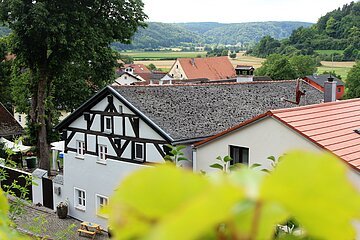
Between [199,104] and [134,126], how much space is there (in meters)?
2.57

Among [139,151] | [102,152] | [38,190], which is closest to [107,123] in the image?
[102,152]

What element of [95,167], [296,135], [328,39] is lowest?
[95,167]

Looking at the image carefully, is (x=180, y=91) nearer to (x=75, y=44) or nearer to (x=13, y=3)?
(x=75, y=44)

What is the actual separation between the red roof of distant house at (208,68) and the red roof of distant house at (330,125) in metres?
54.2

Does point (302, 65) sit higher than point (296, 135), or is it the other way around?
point (296, 135)

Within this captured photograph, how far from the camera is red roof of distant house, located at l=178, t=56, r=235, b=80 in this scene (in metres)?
67.4

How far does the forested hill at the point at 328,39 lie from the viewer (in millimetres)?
89688

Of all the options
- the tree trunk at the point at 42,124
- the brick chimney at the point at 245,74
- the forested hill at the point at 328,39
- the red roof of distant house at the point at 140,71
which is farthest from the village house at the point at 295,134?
the forested hill at the point at 328,39

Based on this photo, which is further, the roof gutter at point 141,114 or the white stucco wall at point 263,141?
the roof gutter at point 141,114

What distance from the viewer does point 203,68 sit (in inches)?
2707

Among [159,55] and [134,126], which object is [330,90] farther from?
[159,55]

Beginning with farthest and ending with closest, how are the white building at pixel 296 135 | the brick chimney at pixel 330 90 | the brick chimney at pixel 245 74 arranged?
1. the brick chimney at pixel 245 74
2. the brick chimney at pixel 330 90
3. the white building at pixel 296 135

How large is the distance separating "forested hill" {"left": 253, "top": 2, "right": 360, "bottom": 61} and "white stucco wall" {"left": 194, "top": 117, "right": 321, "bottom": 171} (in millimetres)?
77633

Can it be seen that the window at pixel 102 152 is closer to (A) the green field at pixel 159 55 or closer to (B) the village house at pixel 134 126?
(B) the village house at pixel 134 126
